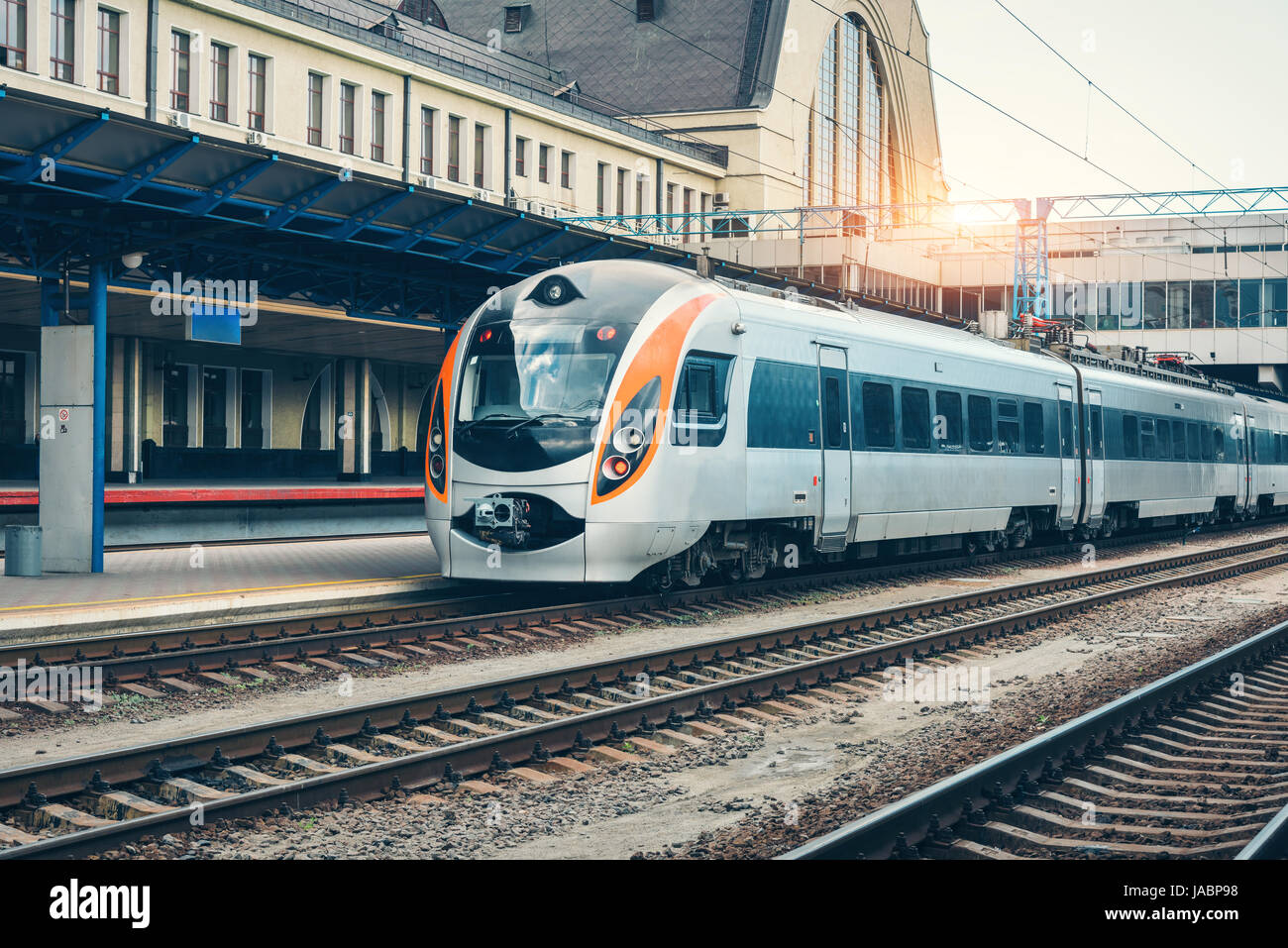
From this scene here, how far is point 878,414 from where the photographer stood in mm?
17391

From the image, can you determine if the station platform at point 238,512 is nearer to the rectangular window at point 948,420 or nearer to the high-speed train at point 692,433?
the high-speed train at point 692,433

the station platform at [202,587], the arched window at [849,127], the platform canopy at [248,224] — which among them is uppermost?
the arched window at [849,127]

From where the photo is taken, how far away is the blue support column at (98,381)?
16109 millimetres

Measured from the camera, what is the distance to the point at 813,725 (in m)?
9.38

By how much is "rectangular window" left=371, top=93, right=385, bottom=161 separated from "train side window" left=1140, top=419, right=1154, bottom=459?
24822 millimetres

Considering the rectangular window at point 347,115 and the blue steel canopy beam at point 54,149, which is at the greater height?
the rectangular window at point 347,115

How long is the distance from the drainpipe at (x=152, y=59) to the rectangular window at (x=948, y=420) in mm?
23138

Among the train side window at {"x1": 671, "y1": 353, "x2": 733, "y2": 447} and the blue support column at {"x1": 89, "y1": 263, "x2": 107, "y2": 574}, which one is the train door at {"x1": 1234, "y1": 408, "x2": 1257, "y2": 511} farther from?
the blue support column at {"x1": 89, "y1": 263, "x2": 107, "y2": 574}

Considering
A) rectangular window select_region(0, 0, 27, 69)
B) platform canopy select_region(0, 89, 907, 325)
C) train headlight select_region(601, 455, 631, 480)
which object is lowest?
train headlight select_region(601, 455, 631, 480)

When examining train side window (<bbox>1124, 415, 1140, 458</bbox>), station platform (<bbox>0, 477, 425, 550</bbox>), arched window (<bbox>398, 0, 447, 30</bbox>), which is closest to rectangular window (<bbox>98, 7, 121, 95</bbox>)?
station platform (<bbox>0, 477, 425, 550</bbox>)

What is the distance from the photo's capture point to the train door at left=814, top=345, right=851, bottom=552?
16.2 meters

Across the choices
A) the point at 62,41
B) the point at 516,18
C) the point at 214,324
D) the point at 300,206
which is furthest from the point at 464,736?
the point at 516,18

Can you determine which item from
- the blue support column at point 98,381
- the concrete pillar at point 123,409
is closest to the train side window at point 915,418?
the blue support column at point 98,381

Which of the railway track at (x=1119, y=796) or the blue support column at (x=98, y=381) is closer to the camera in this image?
the railway track at (x=1119, y=796)
